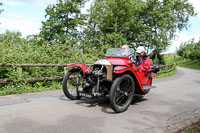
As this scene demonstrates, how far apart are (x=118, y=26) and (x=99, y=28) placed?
3359 mm

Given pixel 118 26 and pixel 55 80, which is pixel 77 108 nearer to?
pixel 55 80

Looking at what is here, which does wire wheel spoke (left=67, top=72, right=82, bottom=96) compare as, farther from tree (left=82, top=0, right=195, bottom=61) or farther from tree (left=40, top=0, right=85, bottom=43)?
tree (left=82, top=0, right=195, bottom=61)

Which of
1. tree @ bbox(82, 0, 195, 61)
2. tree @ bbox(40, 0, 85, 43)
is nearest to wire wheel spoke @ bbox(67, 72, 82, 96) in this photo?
tree @ bbox(40, 0, 85, 43)

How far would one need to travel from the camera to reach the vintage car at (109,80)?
16.4 ft

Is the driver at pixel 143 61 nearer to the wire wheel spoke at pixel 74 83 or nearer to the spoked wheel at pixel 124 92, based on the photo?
the spoked wheel at pixel 124 92

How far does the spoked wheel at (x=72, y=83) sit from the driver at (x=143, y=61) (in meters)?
1.97

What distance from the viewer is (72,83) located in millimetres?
5543

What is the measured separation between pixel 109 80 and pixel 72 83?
1180 mm

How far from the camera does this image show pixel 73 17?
29031 mm

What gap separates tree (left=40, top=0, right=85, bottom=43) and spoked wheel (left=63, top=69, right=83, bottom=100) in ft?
→ 70.1

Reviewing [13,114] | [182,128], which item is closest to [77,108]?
[13,114]

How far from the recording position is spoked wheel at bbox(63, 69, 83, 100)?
5.48 metres

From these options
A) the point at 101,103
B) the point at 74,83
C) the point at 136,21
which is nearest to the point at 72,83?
the point at 74,83

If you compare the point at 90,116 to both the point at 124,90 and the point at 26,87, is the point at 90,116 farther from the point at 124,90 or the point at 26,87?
the point at 26,87
